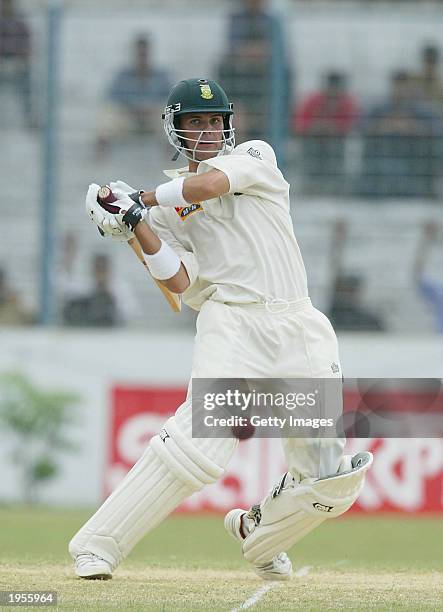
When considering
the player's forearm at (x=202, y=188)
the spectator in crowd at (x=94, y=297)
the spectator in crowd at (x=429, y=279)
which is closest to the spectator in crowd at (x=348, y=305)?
the spectator in crowd at (x=429, y=279)

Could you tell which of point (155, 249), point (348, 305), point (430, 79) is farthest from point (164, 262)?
point (430, 79)

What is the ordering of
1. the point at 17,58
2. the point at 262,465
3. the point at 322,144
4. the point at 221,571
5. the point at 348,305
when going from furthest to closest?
the point at 17,58, the point at 322,144, the point at 348,305, the point at 262,465, the point at 221,571

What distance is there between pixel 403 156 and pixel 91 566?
24.2ft

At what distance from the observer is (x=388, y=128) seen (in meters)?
12.2

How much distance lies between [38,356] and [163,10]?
3.50 meters

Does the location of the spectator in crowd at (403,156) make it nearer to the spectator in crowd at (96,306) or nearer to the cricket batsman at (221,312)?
the spectator in crowd at (96,306)

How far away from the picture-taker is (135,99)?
12.5m

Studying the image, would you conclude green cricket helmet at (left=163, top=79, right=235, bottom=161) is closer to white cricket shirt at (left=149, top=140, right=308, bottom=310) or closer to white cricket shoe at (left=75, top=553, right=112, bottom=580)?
white cricket shirt at (left=149, top=140, right=308, bottom=310)

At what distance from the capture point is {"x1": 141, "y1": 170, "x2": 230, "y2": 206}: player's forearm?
5387mm

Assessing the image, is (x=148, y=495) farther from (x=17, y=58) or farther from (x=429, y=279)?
(x=17, y=58)

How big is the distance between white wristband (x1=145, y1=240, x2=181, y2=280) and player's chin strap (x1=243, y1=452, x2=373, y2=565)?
1028 millimetres

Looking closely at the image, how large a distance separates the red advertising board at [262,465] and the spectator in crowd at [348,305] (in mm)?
758

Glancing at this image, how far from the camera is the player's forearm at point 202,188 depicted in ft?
17.7

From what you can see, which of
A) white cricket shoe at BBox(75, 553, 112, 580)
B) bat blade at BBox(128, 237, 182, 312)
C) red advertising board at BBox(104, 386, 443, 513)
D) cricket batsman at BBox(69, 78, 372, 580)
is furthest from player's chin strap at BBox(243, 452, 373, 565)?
red advertising board at BBox(104, 386, 443, 513)
